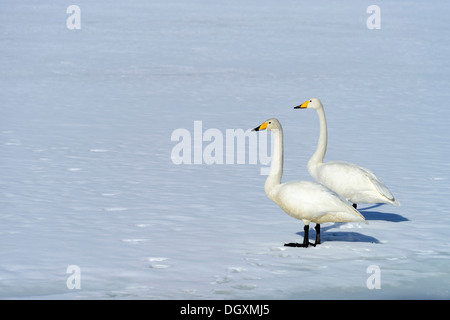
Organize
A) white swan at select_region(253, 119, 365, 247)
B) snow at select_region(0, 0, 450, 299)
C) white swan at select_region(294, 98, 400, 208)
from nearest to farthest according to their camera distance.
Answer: snow at select_region(0, 0, 450, 299), white swan at select_region(253, 119, 365, 247), white swan at select_region(294, 98, 400, 208)

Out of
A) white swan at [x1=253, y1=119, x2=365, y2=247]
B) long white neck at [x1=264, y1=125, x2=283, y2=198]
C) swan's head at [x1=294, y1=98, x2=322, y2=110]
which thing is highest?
swan's head at [x1=294, y1=98, x2=322, y2=110]

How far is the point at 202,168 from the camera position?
13.1 metres

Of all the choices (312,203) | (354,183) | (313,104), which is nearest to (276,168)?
(312,203)

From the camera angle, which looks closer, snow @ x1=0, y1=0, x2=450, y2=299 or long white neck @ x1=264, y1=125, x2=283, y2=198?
snow @ x1=0, y1=0, x2=450, y2=299

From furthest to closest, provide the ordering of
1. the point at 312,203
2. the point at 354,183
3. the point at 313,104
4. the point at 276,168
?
the point at 313,104 < the point at 354,183 < the point at 276,168 < the point at 312,203

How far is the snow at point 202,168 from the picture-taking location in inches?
294

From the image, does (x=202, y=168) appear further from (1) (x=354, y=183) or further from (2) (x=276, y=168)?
(2) (x=276, y=168)

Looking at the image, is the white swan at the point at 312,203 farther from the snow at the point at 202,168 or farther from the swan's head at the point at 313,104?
the swan's head at the point at 313,104

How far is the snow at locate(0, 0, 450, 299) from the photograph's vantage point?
7477 mm

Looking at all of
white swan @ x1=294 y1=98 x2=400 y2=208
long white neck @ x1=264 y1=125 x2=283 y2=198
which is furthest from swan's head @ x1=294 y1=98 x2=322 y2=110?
long white neck @ x1=264 y1=125 x2=283 y2=198

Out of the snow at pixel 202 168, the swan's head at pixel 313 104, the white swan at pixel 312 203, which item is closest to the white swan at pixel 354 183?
the snow at pixel 202 168

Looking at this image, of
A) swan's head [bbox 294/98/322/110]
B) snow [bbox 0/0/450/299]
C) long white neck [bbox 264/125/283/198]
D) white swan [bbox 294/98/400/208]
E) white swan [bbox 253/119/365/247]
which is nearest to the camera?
snow [bbox 0/0/450/299]

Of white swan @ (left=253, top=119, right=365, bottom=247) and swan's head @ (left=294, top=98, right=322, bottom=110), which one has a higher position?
swan's head @ (left=294, top=98, right=322, bottom=110)

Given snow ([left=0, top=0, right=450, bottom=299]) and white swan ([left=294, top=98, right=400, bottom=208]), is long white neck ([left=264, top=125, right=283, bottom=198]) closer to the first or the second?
snow ([left=0, top=0, right=450, bottom=299])
